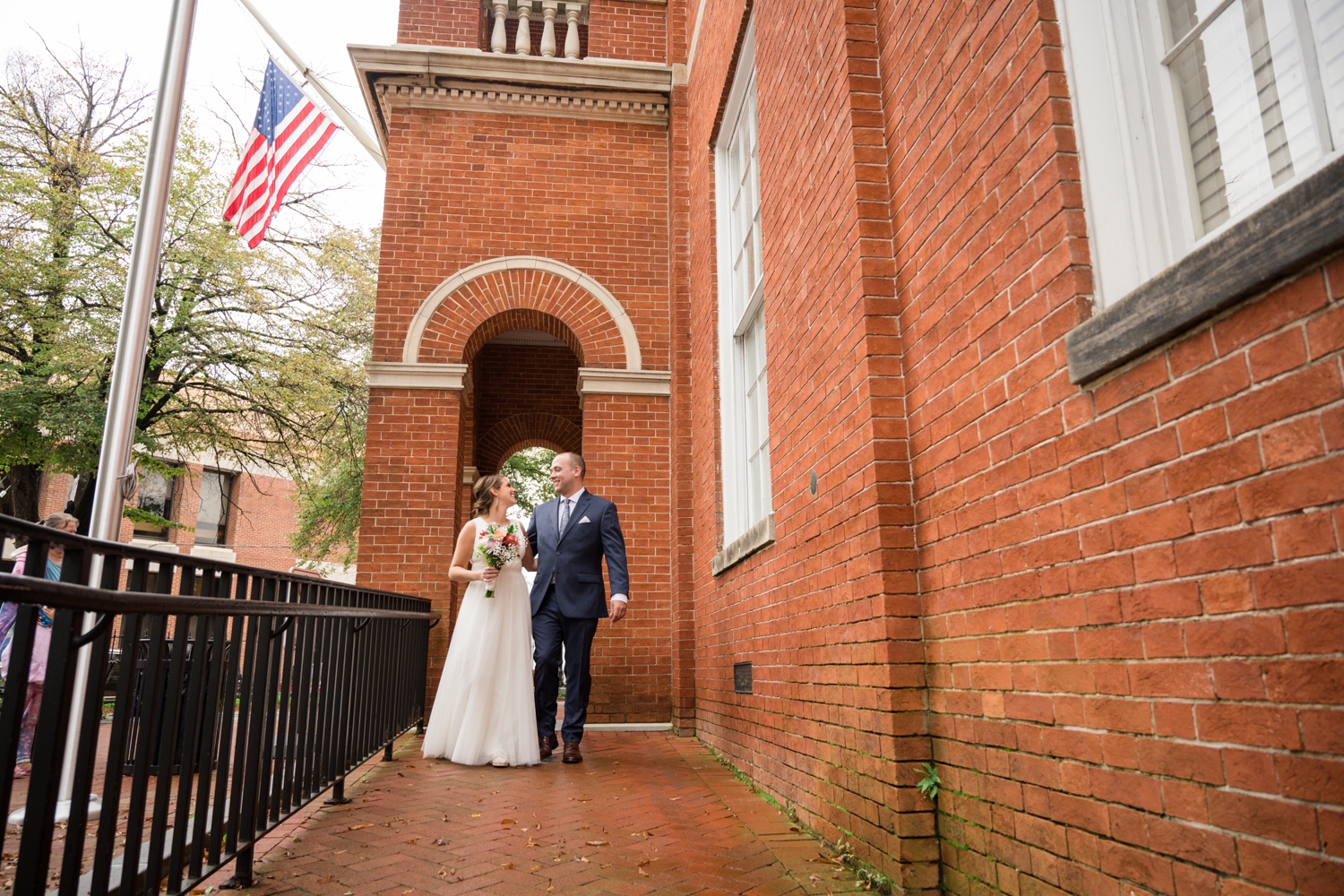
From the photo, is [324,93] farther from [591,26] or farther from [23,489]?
[23,489]

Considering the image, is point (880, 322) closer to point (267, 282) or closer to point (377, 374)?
point (377, 374)

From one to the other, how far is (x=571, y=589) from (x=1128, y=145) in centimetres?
487

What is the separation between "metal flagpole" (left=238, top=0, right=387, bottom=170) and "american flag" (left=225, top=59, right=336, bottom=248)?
0.61 meters

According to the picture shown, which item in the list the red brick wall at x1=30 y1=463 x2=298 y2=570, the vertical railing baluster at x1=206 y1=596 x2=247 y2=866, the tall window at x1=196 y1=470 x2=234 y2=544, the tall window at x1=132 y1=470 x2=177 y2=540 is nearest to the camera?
the vertical railing baluster at x1=206 y1=596 x2=247 y2=866

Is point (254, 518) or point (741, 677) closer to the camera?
point (741, 677)

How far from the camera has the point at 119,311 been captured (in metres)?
14.9

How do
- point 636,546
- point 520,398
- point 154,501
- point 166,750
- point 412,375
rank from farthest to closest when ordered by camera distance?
point 154,501 < point 520,398 < point 412,375 < point 636,546 < point 166,750

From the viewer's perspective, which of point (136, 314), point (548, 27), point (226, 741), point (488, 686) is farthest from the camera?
point (548, 27)

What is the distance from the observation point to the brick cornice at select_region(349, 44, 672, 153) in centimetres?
902

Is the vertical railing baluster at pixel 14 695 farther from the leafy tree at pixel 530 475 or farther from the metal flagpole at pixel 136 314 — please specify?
the leafy tree at pixel 530 475

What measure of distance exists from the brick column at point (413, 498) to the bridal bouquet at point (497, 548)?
231cm

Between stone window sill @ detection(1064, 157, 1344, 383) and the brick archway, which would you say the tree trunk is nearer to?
the brick archway

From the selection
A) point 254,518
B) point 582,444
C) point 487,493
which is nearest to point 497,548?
point 487,493

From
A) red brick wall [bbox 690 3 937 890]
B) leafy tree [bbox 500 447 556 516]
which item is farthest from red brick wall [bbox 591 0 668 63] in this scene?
leafy tree [bbox 500 447 556 516]
